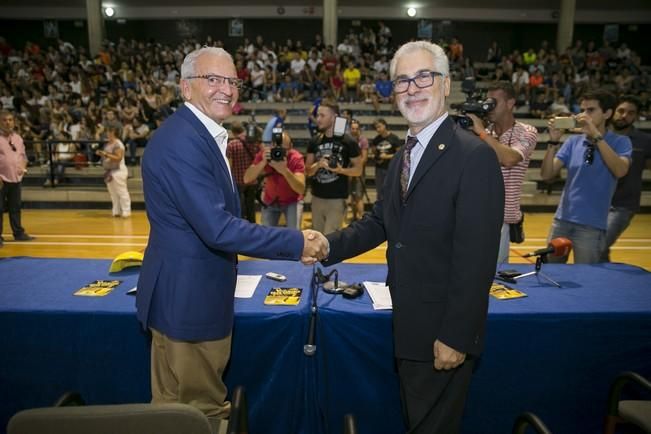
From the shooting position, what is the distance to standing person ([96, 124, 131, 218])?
332 inches

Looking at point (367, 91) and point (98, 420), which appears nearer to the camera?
point (98, 420)

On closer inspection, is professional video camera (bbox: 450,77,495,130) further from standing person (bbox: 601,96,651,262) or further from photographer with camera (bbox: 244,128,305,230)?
standing person (bbox: 601,96,651,262)

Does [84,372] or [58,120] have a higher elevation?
[58,120]

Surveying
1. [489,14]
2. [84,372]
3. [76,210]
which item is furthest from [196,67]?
[489,14]

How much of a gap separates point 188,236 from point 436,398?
1.10 metres

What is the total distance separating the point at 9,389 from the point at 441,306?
6.98 feet

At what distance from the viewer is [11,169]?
264 inches

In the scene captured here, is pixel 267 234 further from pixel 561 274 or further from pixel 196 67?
pixel 561 274

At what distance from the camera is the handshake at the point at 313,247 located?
1978 mm

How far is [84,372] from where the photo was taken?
2.26m

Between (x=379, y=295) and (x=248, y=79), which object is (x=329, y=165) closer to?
(x=379, y=295)

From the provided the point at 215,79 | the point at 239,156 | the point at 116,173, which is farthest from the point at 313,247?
the point at 116,173

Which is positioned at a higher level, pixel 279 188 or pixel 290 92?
pixel 290 92

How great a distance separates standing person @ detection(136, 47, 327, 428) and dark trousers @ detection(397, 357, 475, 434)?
2.25 ft
